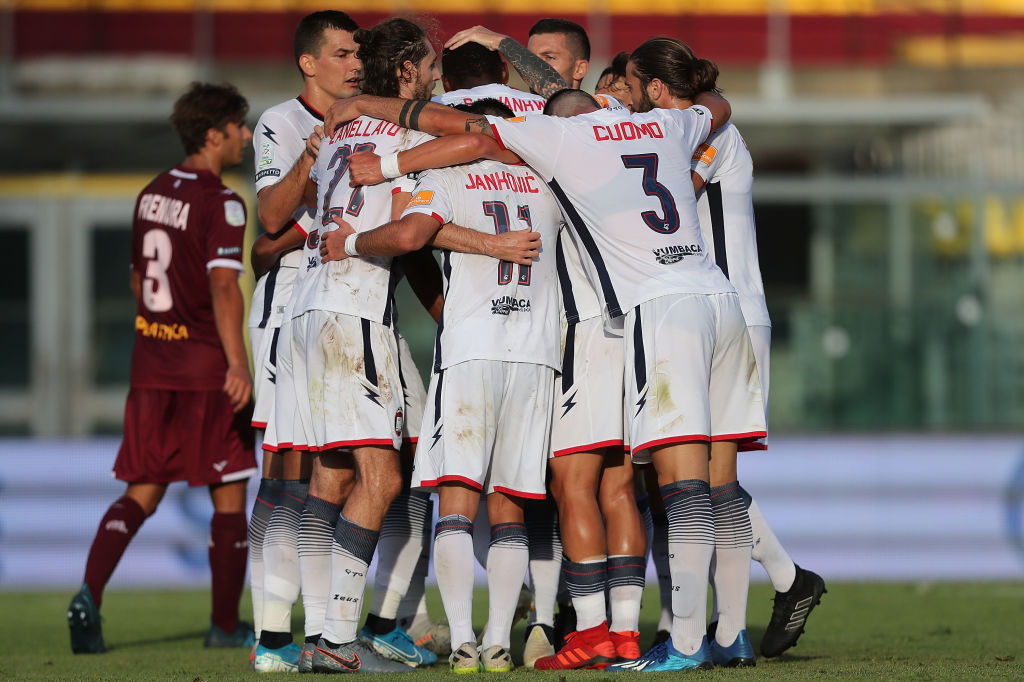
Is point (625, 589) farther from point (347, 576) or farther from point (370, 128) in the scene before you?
point (370, 128)

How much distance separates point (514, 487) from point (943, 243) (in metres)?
10.2

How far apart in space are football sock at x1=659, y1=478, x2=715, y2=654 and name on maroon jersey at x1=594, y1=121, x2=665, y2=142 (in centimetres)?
127

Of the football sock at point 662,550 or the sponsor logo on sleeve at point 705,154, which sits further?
the football sock at point 662,550

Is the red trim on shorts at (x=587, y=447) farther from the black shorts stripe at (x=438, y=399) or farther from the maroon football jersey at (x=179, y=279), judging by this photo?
the maroon football jersey at (x=179, y=279)

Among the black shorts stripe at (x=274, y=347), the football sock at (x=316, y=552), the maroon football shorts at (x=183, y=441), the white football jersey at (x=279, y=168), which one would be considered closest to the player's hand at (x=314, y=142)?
the white football jersey at (x=279, y=168)

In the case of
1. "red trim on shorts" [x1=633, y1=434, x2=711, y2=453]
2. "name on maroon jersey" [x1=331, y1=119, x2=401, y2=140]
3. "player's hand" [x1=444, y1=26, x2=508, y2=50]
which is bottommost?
"red trim on shorts" [x1=633, y1=434, x2=711, y2=453]

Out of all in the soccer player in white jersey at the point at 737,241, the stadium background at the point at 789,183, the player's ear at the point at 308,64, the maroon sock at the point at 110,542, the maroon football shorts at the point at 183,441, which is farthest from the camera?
the stadium background at the point at 789,183

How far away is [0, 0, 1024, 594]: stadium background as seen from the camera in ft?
44.2

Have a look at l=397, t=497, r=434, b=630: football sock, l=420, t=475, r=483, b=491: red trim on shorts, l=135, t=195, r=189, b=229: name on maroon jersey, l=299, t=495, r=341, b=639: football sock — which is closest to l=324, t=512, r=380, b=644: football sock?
l=299, t=495, r=341, b=639: football sock

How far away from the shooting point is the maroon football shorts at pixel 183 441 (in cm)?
623

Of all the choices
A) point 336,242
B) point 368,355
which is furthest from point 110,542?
point 336,242

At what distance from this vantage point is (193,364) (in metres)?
6.31

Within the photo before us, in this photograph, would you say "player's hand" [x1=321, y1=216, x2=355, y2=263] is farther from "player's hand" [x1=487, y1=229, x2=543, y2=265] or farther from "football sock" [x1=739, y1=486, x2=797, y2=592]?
"football sock" [x1=739, y1=486, x2=797, y2=592]

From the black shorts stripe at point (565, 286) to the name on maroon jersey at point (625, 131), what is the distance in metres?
0.57
